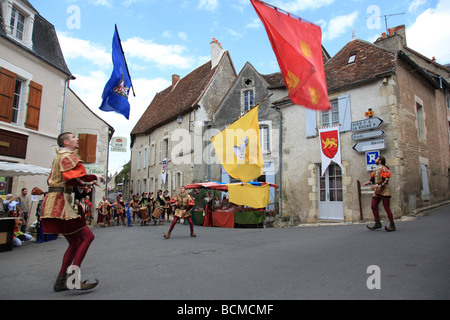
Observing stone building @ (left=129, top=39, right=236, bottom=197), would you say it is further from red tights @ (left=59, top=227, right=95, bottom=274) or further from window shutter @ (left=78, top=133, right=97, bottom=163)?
red tights @ (left=59, top=227, right=95, bottom=274)

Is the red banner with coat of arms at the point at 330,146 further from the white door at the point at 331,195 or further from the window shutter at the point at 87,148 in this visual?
the window shutter at the point at 87,148

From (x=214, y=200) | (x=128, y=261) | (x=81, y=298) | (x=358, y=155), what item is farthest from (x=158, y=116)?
(x=81, y=298)

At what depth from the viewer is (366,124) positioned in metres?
11.4

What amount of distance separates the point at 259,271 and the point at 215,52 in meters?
19.7

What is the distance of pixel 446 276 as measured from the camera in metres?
3.62

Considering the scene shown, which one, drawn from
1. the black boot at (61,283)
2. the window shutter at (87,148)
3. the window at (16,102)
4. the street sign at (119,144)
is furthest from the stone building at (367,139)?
the window at (16,102)

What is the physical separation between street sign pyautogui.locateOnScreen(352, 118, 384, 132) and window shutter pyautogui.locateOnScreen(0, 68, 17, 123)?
40.6 feet

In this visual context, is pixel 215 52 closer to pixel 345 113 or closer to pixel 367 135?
pixel 345 113

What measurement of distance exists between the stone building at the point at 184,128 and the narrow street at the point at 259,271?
13.0 meters

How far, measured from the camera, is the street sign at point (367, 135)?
1103 cm

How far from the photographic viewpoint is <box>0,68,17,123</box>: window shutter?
34.7 feet

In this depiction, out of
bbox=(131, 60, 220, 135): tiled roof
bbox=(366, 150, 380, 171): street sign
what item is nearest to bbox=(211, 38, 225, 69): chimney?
bbox=(131, 60, 220, 135): tiled roof

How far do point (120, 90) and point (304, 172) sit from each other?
8.19m
